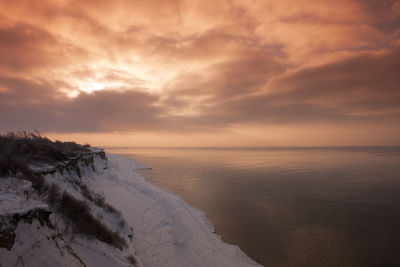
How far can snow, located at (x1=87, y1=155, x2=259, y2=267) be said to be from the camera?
8608 mm

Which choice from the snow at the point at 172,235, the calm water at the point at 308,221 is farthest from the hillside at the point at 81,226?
the calm water at the point at 308,221

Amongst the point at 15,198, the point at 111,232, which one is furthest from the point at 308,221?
the point at 15,198

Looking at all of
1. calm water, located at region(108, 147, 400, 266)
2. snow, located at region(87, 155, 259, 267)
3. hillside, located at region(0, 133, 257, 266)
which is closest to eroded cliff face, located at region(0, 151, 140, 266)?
hillside, located at region(0, 133, 257, 266)


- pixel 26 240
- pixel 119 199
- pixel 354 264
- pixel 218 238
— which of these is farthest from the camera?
pixel 119 199

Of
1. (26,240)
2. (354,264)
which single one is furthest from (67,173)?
(354,264)

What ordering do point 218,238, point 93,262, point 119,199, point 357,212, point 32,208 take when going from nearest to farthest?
point 32,208
point 93,262
point 218,238
point 119,199
point 357,212

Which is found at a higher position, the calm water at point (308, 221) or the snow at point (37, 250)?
the snow at point (37, 250)

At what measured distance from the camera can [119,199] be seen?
1394 centimetres

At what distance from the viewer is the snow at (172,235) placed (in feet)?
28.2

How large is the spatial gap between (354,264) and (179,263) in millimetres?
7966

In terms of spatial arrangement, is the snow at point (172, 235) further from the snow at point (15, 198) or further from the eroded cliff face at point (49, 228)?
the snow at point (15, 198)

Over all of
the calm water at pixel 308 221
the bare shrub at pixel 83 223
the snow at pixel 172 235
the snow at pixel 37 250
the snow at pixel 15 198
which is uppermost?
the snow at pixel 15 198

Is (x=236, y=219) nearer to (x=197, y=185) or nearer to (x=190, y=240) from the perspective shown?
(x=190, y=240)

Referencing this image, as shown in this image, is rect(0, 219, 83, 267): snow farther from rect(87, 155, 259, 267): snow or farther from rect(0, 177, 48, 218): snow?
rect(87, 155, 259, 267): snow
